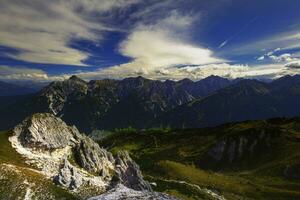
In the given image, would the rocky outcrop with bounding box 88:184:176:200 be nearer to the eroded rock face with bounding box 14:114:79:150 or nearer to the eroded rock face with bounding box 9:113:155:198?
the eroded rock face with bounding box 9:113:155:198

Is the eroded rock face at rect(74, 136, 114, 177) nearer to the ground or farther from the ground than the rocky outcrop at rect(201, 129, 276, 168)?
farther from the ground

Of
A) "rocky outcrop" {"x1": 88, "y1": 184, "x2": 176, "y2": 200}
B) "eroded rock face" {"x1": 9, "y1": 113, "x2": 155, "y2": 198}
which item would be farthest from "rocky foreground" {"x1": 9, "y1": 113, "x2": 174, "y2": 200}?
"rocky outcrop" {"x1": 88, "y1": 184, "x2": 176, "y2": 200}

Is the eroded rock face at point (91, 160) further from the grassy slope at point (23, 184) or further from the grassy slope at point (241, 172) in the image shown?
the grassy slope at point (23, 184)

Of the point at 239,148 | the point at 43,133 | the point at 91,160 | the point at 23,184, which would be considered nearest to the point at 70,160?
the point at 91,160

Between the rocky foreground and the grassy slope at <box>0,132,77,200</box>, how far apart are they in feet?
10.3

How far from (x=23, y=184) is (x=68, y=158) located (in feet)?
66.5

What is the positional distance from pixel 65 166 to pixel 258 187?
212 feet

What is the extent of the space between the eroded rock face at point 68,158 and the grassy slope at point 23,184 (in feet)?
11.5

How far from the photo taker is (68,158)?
79562 mm

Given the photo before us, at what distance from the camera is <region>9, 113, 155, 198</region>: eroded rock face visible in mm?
68669

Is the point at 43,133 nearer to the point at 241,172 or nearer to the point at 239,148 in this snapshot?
the point at 241,172

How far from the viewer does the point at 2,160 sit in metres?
65.9

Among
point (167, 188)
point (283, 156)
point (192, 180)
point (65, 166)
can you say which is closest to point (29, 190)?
point (65, 166)

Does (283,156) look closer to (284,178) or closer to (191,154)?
(284,178)
